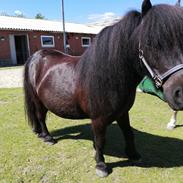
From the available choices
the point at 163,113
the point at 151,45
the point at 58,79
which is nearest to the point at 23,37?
the point at 163,113

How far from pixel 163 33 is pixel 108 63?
90 centimetres

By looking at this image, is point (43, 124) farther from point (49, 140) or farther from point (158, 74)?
point (158, 74)

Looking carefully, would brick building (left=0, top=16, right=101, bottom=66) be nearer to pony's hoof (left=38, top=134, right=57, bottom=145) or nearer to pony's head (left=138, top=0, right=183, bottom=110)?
pony's hoof (left=38, top=134, right=57, bottom=145)

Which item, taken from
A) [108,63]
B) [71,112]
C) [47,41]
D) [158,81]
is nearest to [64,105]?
[71,112]

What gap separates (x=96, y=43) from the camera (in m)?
3.34

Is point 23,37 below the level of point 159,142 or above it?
below

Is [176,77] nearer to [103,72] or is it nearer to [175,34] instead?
[175,34]

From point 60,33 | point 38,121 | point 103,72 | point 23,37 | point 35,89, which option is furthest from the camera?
point 60,33

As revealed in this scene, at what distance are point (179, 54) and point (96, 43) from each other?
3.65 feet

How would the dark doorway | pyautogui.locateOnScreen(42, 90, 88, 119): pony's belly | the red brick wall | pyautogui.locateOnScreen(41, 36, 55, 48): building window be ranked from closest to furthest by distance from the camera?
1. pyautogui.locateOnScreen(42, 90, 88, 119): pony's belly
2. the red brick wall
3. the dark doorway
4. pyautogui.locateOnScreen(41, 36, 55, 48): building window

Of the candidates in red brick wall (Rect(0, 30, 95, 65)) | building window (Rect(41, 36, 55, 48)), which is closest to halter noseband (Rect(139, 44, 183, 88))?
red brick wall (Rect(0, 30, 95, 65))

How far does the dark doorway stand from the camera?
24416 millimetres

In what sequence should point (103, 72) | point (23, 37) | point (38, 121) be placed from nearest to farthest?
point (103, 72) → point (38, 121) → point (23, 37)

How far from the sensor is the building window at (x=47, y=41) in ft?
83.2
